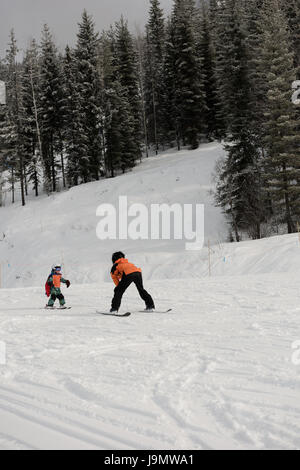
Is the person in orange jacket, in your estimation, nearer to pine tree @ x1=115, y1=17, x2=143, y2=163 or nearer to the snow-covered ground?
the snow-covered ground

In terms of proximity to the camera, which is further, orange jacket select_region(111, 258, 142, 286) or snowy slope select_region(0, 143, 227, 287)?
snowy slope select_region(0, 143, 227, 287)

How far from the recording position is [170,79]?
4128cm

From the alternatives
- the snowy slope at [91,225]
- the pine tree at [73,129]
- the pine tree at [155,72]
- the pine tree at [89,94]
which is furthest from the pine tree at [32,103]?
the pine tree at [155,72]

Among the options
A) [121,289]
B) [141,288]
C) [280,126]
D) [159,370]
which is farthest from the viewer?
[280,126]

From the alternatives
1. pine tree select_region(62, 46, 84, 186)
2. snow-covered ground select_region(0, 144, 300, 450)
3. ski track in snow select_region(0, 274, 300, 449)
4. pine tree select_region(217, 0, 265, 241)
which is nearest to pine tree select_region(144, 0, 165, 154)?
pine tree select_region(62, 46, 84, 186)

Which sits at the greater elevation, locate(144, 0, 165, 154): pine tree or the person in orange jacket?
locate(144, 0, 165, 154): pine tree

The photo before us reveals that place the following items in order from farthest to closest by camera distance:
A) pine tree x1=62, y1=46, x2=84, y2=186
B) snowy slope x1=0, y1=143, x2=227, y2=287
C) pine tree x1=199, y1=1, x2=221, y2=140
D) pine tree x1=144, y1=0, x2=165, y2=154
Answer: pine tree x1=144, y1=0, x2=165, y2=154
pine tree x1=199, y1=1, x2=221, y2=140
pine tree x1=62, y1=46, x2=84, y2=186
snowy slope x1=0, y1=143, x2=227, y2=287

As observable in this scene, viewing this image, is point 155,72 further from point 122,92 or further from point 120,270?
point 120,270

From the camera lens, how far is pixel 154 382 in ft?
12.5

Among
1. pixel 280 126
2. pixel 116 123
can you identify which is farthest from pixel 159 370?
pixel 116 123

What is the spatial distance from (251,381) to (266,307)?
429 cm

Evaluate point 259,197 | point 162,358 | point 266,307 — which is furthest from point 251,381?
point 259,197

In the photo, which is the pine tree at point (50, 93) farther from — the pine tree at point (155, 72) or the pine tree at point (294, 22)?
the pine tree at point (294, 22)

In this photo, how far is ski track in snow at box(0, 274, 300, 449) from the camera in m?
2.79
